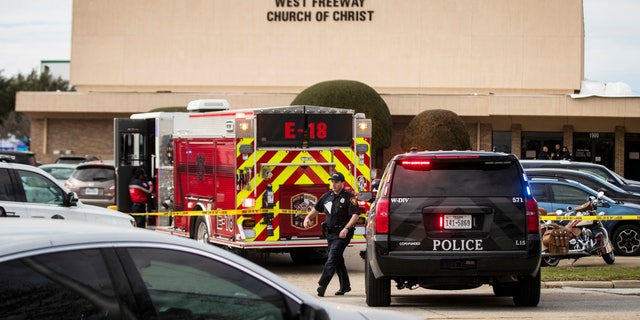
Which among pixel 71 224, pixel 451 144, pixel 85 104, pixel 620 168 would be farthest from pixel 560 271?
pixel 85 104

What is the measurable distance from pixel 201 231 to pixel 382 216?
311 inches

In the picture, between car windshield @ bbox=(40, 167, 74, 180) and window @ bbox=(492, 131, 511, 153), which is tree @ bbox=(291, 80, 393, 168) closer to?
window @ bbox=(492, 131, 511, 153)

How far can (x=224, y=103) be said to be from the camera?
77.6ft

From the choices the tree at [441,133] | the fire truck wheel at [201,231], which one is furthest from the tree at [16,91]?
the fire truck wheel at [201,231]

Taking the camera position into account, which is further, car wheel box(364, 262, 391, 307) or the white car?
the white car

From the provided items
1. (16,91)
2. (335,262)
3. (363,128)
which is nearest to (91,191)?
(363,128)

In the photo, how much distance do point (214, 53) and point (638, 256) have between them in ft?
133

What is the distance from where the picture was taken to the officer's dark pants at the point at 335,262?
569 inches

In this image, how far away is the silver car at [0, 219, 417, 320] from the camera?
4.34 metres

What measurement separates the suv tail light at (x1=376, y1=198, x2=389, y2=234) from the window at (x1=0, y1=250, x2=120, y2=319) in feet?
25.6

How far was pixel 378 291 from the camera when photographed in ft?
42.0

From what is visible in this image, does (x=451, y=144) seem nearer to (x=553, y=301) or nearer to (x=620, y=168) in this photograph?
(x=620, y=168)

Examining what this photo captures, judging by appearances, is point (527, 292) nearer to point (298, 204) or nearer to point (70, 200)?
point (298, 204)

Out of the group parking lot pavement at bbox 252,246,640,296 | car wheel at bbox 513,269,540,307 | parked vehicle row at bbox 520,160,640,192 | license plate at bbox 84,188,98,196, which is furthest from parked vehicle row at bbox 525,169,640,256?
license plate at bbox 84,188,98,196
